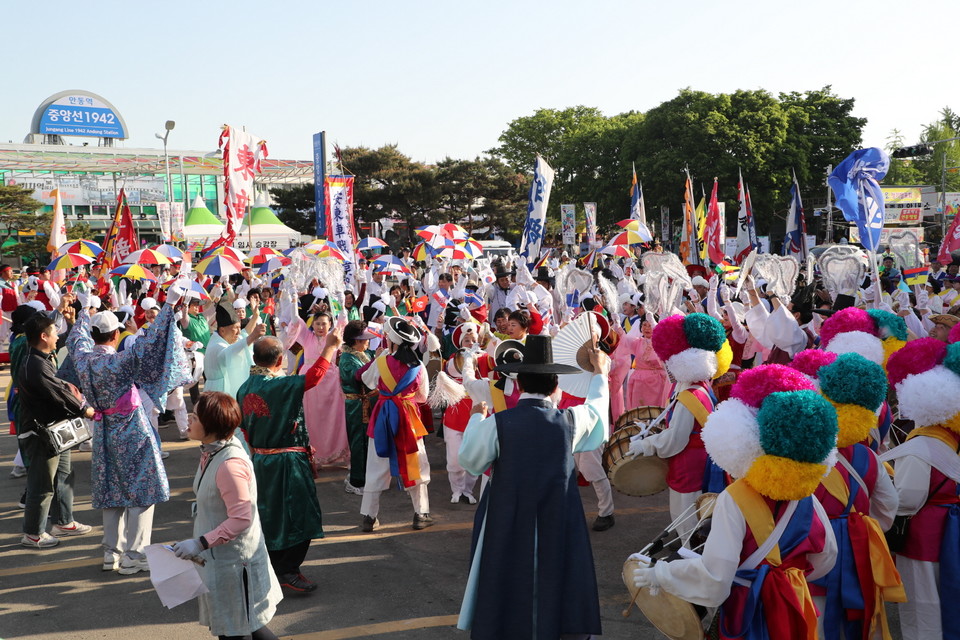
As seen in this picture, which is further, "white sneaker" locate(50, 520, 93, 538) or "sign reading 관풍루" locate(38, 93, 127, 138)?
"sign reading 관풍루" locate(38, 93, 127, 138)

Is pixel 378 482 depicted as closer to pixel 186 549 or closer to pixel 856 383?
pixel 186 549

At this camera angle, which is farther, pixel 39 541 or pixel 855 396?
pixel 39 541

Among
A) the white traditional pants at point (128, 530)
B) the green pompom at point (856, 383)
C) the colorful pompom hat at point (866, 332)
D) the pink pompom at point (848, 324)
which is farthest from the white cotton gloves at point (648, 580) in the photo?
the white traditional pants at point (128, 530)

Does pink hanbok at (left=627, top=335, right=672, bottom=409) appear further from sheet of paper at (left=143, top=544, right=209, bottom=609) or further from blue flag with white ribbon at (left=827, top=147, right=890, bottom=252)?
sheet of paper at (left=143, top=544, right=209, bottom=609)

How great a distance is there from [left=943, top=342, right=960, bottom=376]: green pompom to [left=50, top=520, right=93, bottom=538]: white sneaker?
607 centimetres

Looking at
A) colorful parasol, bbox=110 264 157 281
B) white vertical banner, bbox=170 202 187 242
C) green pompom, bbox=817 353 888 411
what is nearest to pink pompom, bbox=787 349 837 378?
green pompom, bbox=817 353 888 411

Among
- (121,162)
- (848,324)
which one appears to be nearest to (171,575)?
(848,324)

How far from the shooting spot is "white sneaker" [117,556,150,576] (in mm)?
5379

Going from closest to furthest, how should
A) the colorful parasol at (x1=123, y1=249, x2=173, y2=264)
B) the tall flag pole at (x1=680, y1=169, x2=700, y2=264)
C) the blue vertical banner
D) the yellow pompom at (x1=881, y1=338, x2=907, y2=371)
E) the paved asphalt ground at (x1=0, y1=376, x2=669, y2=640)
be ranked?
the paved asphalt ground at (x1=0, y1=376, x2=669, y2=640) < the yellow pompom at (x1=881, y1=338, x2=907, y2=371) < the colorful parasol at (x1=123, y1=249, x2=173, y2=264) < the blue vertical banner < the tall flag pole at (x1=680, y1=169, x2=700, y2=264)

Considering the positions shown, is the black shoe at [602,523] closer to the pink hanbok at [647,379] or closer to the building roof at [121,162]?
the pink hanbok at [647,379]

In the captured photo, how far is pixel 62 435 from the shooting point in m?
5.63

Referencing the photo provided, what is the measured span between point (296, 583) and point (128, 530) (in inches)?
51.8

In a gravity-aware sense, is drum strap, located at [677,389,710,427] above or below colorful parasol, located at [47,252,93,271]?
below

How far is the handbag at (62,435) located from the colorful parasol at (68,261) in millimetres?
10308
